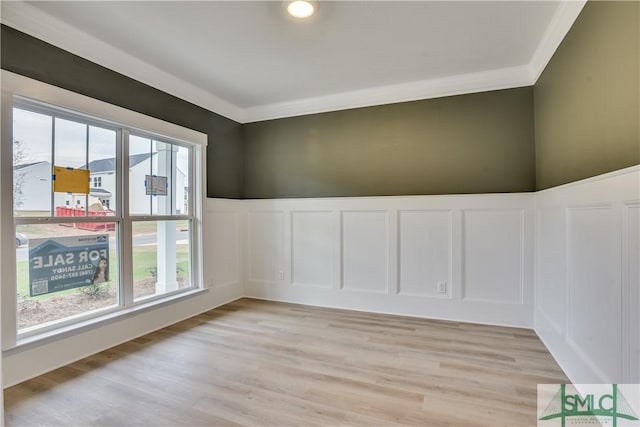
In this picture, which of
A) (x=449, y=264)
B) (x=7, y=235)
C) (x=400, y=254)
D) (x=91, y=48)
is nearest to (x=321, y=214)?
(x=400, y=254)

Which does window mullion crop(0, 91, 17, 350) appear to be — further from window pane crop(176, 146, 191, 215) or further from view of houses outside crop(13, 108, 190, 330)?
window pane crop(176, 146, 191, 215)

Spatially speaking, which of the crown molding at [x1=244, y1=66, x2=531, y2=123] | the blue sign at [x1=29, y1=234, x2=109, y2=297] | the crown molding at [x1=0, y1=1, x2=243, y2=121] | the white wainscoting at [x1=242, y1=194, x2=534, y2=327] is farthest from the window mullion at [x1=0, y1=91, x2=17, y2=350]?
the crown molding at [x1=244, y1=66, x2=531, y2=123]

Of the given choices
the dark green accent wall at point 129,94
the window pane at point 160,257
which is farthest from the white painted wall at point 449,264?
the dark green accent wall at point 129,94

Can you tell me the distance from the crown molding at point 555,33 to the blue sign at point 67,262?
388 cm

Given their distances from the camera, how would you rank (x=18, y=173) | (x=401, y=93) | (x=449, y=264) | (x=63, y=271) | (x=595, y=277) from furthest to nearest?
(x=401, y=93) < (x=449, y=264) < (x=63, y=271) < (x=18, y=173) < (x=595, y=277)

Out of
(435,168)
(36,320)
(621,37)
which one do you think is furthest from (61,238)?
(621,37)

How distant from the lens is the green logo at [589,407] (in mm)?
1625

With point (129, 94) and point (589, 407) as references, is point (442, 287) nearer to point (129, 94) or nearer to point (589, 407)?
point (589, 407)

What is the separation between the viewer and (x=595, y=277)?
190 cm

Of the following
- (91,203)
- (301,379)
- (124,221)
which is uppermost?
(91,203)

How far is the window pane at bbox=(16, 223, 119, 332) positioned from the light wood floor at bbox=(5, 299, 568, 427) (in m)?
0.43

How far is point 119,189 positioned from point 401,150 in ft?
9.32

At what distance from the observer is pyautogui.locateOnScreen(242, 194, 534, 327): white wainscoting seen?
329 centimetres

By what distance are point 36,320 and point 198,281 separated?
1534 millimetres
